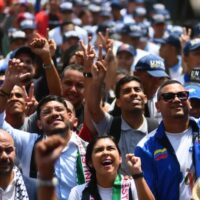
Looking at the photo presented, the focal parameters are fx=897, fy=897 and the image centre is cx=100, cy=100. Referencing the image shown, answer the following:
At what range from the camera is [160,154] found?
7.33 m

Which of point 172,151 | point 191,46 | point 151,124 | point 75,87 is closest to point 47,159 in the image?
point 172,151

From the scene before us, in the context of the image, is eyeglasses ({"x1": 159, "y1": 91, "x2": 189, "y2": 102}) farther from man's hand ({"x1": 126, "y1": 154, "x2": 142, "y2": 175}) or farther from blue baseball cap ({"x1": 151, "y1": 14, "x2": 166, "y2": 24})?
blue baseball cap ({"x1": 151, "y1": 14, "x2": 166, "y2": 24})

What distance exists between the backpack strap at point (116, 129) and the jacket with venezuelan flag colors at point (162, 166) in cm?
55

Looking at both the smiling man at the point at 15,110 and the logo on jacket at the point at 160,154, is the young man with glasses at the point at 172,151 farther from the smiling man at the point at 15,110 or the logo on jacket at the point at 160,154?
the smiling man at the point at 15,110

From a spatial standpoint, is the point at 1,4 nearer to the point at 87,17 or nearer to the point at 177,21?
the point at 87,17

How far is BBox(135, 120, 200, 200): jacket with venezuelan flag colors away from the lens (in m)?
7.26

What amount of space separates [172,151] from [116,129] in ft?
2.67

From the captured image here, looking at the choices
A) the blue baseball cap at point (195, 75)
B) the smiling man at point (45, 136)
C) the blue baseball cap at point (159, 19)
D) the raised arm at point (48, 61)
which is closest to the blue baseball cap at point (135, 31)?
the blue baseball cap at point (159, 19)

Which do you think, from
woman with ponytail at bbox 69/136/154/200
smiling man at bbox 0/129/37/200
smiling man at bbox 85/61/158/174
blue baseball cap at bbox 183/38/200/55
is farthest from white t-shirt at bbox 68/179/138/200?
blue baseball cap at bbox 183/38/200/55

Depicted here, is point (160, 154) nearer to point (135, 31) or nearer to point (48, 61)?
point (48, 61)

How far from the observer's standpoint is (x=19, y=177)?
680 cm

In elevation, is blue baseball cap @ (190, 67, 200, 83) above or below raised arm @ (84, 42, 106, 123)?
above

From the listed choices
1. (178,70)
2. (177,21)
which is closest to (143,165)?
(178,70)

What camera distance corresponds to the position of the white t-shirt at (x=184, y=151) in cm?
726
